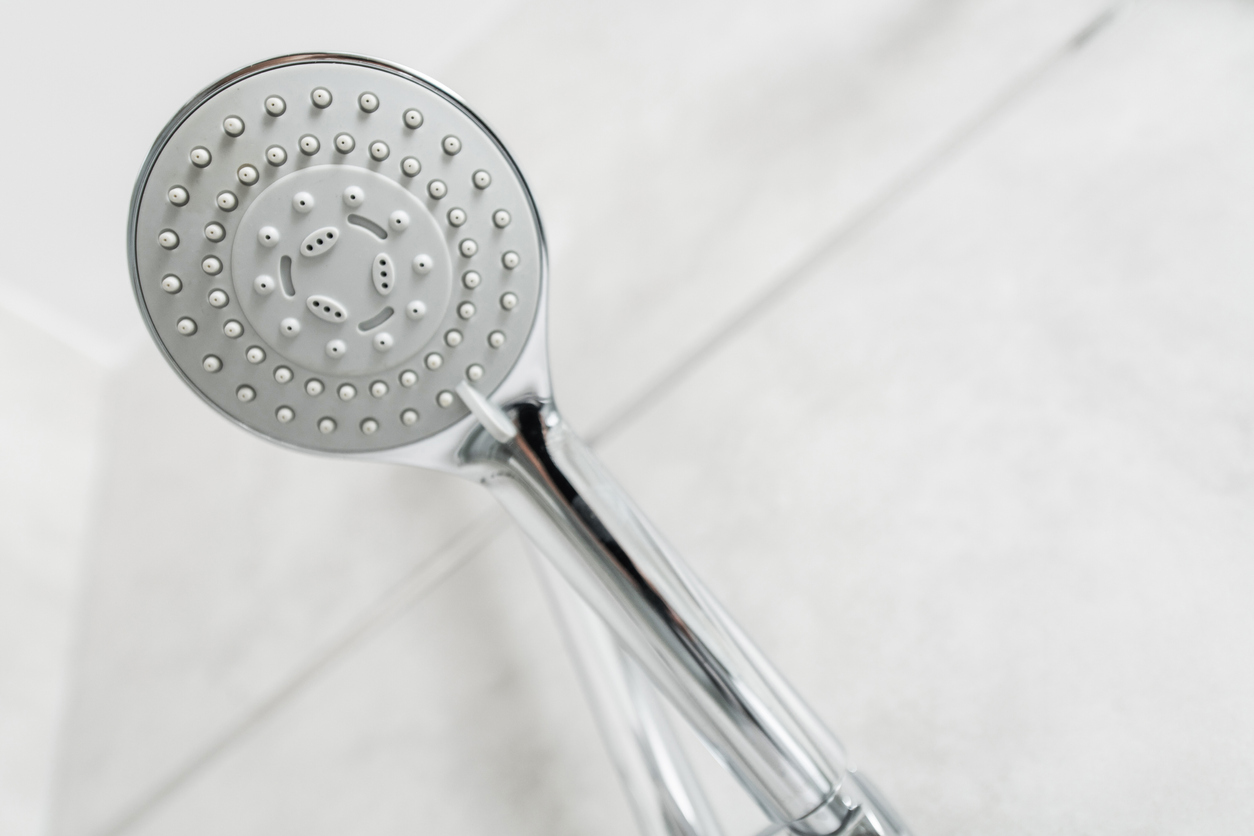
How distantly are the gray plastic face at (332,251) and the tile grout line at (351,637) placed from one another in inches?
8.5

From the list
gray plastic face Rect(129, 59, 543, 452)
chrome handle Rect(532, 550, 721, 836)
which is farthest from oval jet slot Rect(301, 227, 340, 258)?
chrome handle Rect(532, 550, 721, 836)

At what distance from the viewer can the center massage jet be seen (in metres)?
0.29

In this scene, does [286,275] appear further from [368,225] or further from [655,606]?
[655,606]

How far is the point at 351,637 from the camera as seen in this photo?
0.54 m

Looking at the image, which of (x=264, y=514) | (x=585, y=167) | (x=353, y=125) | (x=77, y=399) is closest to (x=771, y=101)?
(x=585, y=167)

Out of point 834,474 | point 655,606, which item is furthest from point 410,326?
point 834,474

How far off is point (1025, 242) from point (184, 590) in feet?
2.07

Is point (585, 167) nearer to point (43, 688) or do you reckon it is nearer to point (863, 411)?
point (863, 411)

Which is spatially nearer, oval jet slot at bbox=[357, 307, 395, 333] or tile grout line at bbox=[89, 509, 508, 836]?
oval jet slot at bbox=[357, 307, 395, 333]

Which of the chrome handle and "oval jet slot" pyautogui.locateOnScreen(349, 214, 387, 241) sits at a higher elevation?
"oval jet slot" pyautogui.locateOnScreen(349, 214, 387, 241)

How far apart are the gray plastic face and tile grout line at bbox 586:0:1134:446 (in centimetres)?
20

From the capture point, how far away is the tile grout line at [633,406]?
49 cm

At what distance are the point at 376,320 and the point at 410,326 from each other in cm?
1

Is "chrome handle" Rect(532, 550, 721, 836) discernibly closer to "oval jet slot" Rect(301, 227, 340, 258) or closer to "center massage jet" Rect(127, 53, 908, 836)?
"center massage jet" Rect(127, 53, 908, 836)
